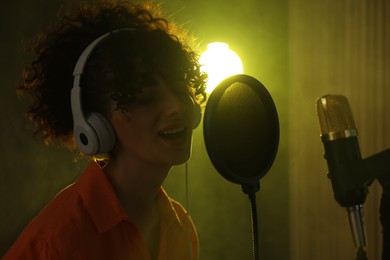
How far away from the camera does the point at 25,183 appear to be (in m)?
2.30

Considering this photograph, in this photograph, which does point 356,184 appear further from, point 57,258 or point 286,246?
point 286,246

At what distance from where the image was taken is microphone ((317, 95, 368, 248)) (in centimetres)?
64

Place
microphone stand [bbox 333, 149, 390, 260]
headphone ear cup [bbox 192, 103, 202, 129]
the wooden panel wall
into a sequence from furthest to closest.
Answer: the wooden panel wall
headphone ear cup [bbox 192, 103, 202, 129]
microphone stand [bbox 333, 149, 390, 260]

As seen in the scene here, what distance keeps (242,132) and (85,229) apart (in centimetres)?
43

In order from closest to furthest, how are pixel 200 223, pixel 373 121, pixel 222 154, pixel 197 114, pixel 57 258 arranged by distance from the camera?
pixel 222 154, pixel 57 258, pixel 197 114, pixel 373 121, pixel 200 223

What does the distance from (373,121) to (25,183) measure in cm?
193

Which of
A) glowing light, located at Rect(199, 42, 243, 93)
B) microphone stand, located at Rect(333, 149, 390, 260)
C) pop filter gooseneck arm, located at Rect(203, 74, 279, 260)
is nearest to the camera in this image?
microphone stand, located at Rect(333, 149, 390, 260)

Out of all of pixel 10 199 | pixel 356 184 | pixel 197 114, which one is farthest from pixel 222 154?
pixel 10 199

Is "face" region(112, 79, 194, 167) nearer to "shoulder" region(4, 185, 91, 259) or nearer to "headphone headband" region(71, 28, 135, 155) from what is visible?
"headphone headband" region(71, 28, 135, 155)

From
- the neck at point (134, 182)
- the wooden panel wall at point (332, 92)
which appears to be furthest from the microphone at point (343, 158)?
the wooden panel wall at point (332, 92)

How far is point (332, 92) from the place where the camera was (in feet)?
9.44

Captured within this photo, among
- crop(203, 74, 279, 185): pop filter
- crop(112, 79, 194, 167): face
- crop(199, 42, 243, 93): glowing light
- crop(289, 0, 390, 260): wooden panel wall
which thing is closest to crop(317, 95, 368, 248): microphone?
crop(203, 74, 279, 185): pop filter

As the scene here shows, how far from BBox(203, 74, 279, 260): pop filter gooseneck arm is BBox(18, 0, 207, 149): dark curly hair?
0.32 m

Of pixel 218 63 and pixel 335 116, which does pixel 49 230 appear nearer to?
pixel 335 116
